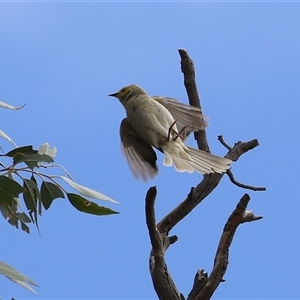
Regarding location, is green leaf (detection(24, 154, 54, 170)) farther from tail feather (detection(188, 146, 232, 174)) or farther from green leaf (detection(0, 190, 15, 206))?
tail feather (detection(188, 146, 232, 174))

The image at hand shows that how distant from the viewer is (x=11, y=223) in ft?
5.92

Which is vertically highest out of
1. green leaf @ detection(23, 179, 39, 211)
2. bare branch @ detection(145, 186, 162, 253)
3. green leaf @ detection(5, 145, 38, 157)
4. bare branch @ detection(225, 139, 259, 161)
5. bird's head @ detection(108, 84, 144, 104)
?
bird's head @ detection(108, 84, 144, 104)

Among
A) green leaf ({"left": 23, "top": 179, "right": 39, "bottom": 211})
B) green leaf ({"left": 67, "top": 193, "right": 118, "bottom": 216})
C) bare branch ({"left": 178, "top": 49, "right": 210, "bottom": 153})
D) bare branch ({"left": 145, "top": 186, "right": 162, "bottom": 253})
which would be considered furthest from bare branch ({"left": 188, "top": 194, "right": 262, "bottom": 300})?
green leaf ({"left": 23, "top": 179, "right": 39, "bottom": 211})

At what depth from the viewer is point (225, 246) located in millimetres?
2406

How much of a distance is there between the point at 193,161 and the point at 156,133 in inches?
11.6

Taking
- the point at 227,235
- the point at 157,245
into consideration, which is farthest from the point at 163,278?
the point at 227,235

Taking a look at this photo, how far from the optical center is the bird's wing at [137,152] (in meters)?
3.02

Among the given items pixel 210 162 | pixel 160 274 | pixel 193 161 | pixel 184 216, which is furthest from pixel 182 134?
pixel 160 274

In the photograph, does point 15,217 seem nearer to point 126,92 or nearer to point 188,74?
point 188,74

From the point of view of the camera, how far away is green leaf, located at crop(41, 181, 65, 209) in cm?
173

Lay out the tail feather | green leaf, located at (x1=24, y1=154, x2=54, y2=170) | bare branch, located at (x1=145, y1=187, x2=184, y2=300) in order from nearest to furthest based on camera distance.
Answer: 1. green leaf, located at (x1=24, y1=154, x2=54, y2=170)
2. bare branch, located at (x1=145, y1=187, x2=184, y2=300)
3. the tail feather

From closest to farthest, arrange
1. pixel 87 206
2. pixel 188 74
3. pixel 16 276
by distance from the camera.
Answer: pixel 16 276
pixel 87 206
pixel 188 74

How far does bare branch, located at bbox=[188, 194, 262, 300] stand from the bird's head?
106cm

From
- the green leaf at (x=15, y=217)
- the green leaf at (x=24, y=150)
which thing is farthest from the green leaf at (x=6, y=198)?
the green leaf at (x=15, y=217)
